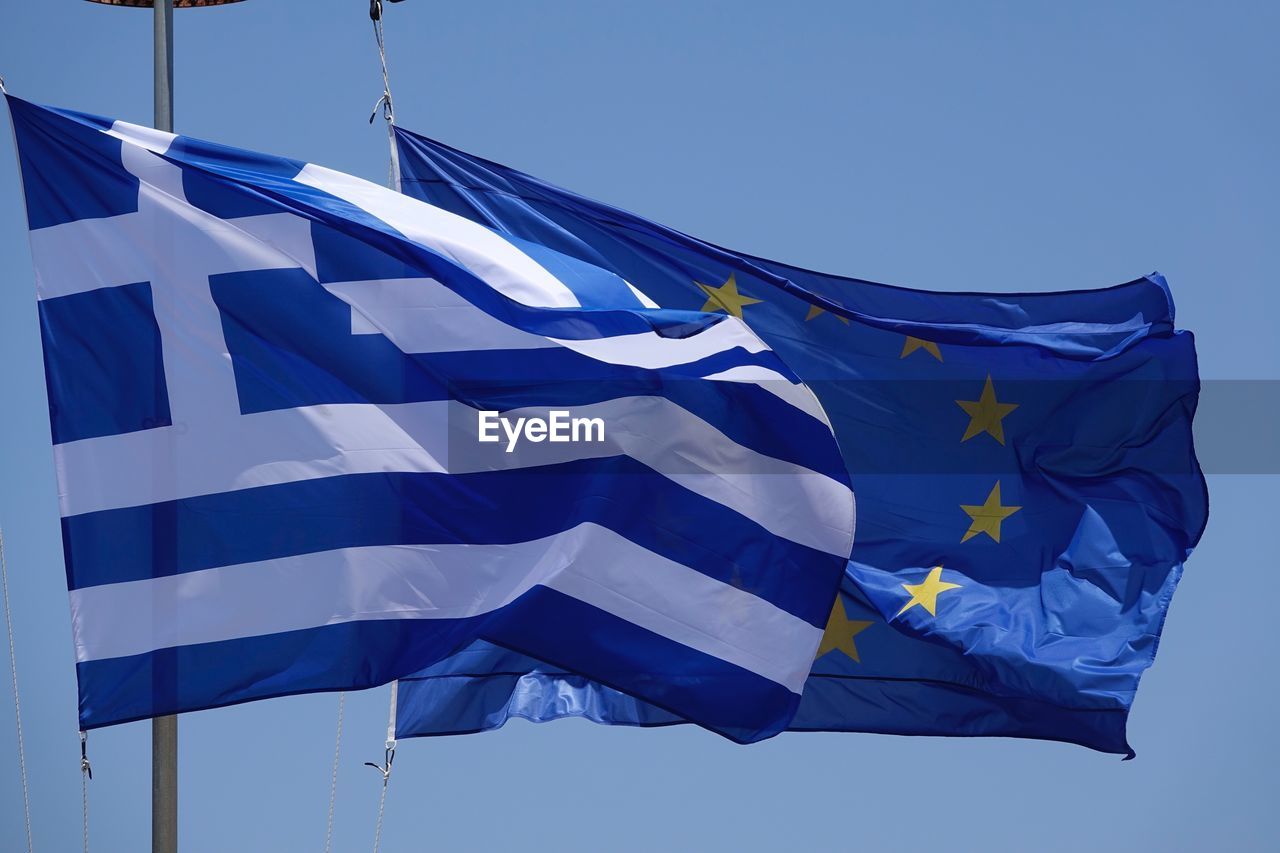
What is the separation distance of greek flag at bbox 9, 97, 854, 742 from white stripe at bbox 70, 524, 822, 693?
0.6 inches

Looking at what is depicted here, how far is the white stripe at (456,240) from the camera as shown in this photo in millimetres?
13391

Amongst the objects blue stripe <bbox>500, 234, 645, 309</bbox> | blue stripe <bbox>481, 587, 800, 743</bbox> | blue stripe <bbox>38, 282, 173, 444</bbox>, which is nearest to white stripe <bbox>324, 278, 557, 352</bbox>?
blue stripe <bbox>500, 234, 645, 309</bbox>

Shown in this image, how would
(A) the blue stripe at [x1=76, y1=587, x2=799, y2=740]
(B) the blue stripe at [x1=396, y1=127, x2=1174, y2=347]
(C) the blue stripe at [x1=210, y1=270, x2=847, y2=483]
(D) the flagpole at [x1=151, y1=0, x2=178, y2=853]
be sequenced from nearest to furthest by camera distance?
(D) the flagpole at [x1=151, y1=0, x2=178, y2=853] < (A) the blue stripe at [x1=76, y1=587, x2=799, y2=740] < (C) the blue stripe at [x1=210, y1=270, x2=847, y2=483] < (B) the blue stripe at [x1=396, y1=127, x2=1174, y2=347]

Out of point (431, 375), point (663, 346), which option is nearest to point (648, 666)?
point (663, 346)

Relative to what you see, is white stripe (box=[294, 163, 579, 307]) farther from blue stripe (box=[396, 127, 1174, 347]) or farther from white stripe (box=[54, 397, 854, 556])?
blue stripe (box=[396, 127, 1174, 347])

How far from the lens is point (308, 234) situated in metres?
13.0

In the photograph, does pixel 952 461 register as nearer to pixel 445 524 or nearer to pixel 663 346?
pixel 663 346

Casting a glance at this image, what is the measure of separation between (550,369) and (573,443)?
0.52 meters

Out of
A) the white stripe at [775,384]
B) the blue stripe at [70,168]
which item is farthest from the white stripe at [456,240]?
the blue stripe at [70,168]

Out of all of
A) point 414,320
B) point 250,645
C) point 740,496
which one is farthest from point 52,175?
point 740,496

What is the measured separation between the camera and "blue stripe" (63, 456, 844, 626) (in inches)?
476

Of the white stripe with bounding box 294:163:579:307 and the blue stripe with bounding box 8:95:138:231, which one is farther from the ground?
the blue stripe with bounding box 8:95:138:231

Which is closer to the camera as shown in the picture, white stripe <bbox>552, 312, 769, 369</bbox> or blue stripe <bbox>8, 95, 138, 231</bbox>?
blue stripe <bbox>8, 95, 138, 231</bbox>

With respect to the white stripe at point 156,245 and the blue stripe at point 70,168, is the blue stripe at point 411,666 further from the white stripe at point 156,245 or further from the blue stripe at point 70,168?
the blue stripe at point 70,168
